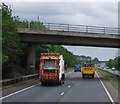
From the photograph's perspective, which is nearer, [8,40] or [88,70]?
[8,40]

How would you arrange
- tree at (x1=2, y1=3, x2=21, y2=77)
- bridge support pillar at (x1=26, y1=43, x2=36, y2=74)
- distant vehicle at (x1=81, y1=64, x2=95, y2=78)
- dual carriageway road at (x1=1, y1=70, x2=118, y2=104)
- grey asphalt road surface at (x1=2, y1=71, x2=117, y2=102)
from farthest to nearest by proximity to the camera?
distant vehicle at (x1=81, y1=64, x2=95, y2=78) → bridge support pillar at (x1=26, y1=43, x2=36, y2=74) → tree at (x1=2, y1=3, x2=21, y2=77) → dual carriageway road at (x1=1, y1=70, x2=118, y2=104) → grey asphalt road surface at (x1=2, y1=71, x2=117, y2=102)

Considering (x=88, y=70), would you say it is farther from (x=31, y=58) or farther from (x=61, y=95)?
(x=61, y=95)

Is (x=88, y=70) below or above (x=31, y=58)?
below

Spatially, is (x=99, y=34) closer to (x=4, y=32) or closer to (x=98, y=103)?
(x=4, y=32)

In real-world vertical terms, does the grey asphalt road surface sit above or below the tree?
below

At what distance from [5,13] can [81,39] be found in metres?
15.8

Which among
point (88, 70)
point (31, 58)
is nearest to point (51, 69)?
point (31, 58)

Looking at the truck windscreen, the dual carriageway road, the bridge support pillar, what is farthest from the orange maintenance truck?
the bridge support pillar

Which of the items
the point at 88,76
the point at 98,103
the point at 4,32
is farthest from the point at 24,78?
the point at 98,103

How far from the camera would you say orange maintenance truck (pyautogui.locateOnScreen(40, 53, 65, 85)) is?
39.9 m

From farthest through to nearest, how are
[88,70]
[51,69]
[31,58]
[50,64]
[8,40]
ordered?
[88,70] < [31,58] < [8,40] < [50,64] < [51,69]

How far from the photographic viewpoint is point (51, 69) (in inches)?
1575

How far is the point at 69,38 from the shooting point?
58.8m

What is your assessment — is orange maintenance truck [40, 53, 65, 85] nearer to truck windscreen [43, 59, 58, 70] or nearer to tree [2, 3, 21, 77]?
truck windscreen [43, 59, 58, 70]
